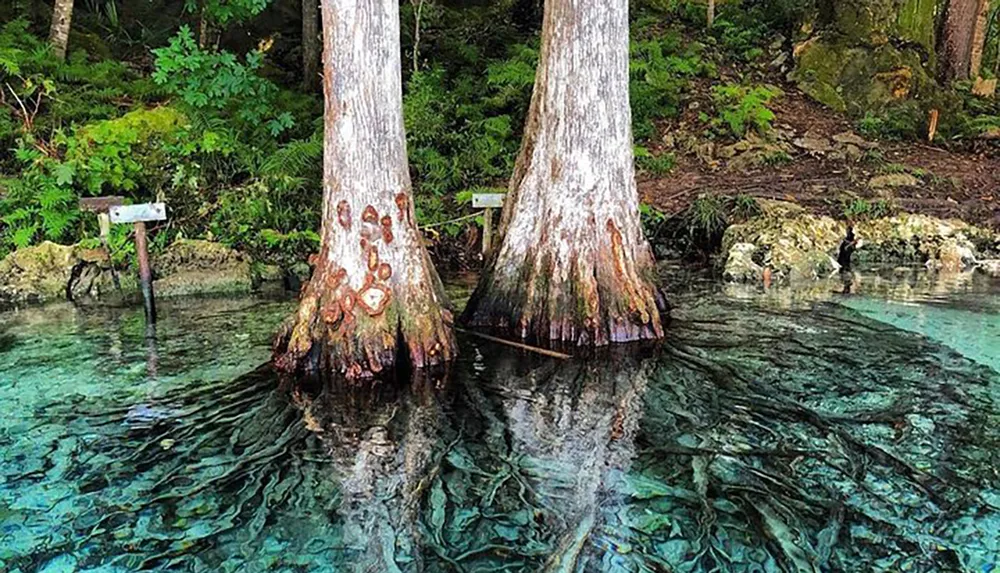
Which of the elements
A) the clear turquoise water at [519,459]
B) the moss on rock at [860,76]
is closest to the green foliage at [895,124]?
the moss on rock at [860,76]

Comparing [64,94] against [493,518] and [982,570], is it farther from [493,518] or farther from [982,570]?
[982,570]

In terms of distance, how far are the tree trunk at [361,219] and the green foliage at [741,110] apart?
7936mm

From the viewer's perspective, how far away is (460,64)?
12844mm

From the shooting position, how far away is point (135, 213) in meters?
6.61

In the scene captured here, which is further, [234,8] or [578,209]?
[234,8]

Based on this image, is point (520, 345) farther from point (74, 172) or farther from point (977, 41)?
point (977, 41)

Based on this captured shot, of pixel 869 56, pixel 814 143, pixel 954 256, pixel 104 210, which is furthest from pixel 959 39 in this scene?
pixel 104 210

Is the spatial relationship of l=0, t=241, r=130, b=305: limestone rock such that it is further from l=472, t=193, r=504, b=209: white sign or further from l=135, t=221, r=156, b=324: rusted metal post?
l=472, t=193, r=504, b=209: white sign

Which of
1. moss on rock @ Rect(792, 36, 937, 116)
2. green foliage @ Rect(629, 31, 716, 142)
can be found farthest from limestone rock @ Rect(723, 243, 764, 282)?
moss on rock @ Rect(792, 36, 937, 116)

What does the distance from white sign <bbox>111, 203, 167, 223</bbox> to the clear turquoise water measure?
1.11 meters

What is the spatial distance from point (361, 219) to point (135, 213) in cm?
275

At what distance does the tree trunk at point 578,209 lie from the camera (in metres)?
5.91

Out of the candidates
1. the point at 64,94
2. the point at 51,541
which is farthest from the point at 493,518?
the point at 64,94

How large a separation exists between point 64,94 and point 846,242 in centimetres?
1048
